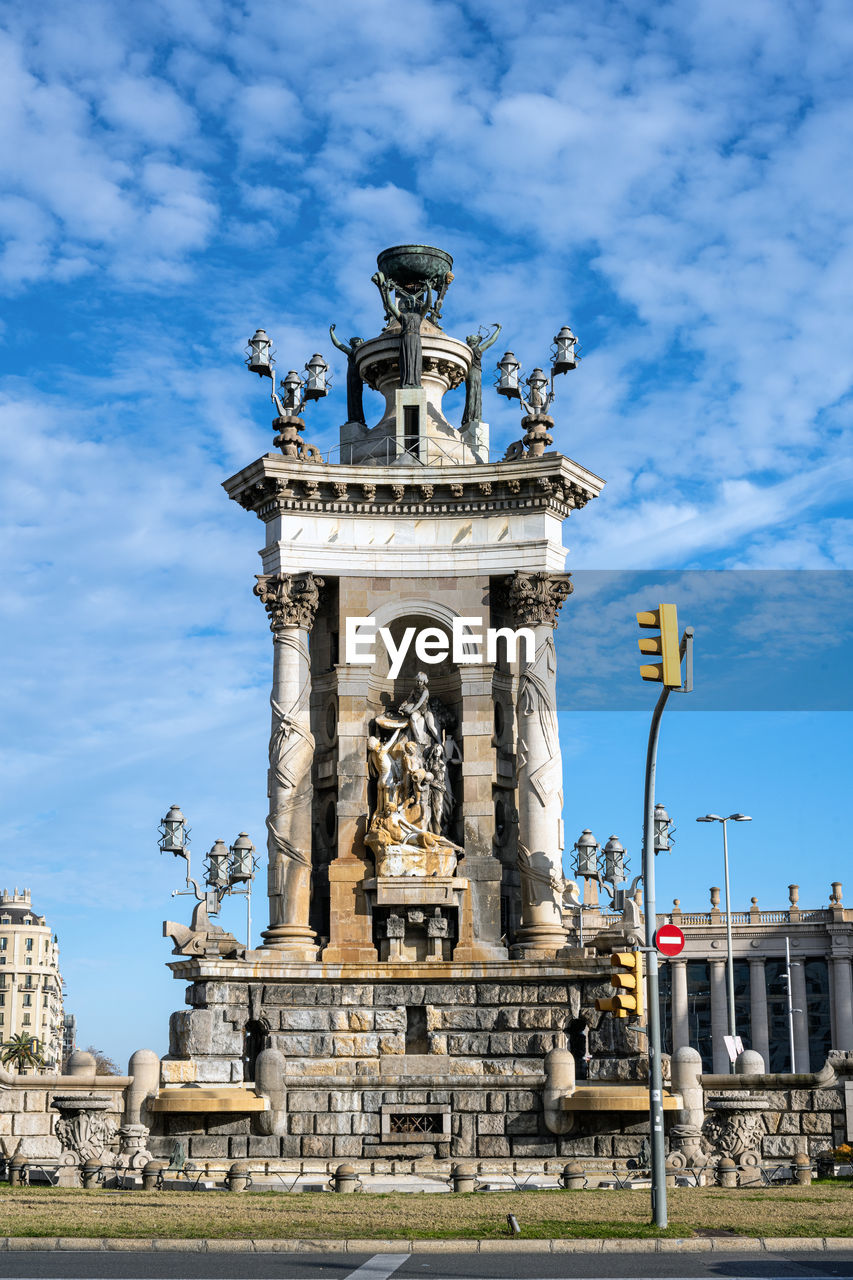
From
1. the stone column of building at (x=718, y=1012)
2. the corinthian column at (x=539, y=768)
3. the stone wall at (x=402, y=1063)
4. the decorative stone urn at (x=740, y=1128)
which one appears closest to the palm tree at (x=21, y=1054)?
the stone column of building at (x=718, y=1012)

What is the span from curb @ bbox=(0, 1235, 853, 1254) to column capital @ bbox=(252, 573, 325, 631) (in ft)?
59.4

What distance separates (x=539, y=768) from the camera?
32.9 metres

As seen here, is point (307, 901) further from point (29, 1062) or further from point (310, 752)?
point (29, 1062)

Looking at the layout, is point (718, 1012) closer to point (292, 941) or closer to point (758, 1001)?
point (758, 1001)

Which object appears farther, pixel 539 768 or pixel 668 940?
pixel 539 768

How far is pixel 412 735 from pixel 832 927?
74921 mm

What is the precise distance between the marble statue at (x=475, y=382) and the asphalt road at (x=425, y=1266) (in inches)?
953

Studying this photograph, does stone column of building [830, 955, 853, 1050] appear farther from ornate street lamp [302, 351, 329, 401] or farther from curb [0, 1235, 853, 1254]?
curb [0, 1235, 853, 1254]

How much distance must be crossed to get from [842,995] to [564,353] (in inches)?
3004

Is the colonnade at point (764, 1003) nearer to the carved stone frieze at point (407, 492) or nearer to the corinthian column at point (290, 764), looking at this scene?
the carved stone frieze at point (407, 492)

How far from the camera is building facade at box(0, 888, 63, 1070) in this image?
6462 inches

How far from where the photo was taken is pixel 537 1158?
2836 cm

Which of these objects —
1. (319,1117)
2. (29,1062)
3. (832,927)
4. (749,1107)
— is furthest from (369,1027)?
(29,1062)

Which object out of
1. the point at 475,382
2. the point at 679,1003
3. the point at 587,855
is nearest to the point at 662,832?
the point at 587,855
